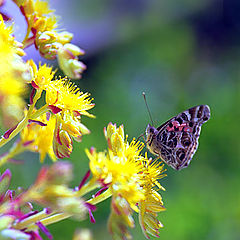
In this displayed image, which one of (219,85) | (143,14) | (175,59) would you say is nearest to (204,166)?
(219,85)

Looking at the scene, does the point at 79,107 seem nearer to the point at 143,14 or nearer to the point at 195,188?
the point at 195,188

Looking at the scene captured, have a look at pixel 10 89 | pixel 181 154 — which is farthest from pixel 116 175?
pixel 181 154

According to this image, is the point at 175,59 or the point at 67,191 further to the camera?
the point at 175,59

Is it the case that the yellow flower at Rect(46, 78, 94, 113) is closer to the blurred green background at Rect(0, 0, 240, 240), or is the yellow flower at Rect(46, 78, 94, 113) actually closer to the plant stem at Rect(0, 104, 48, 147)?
the plant stem at Rect(0, 104, 48, 147)

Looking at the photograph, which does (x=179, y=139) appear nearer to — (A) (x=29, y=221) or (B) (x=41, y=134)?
(B) (x=41, y=134)

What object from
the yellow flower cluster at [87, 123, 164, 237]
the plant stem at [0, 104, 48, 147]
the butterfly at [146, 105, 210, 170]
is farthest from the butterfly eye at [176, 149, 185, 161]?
the plant stem at [0, 104, 48, 147]

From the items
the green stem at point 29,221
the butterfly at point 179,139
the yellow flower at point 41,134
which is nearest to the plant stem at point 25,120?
the yellow flower at point 41,134
